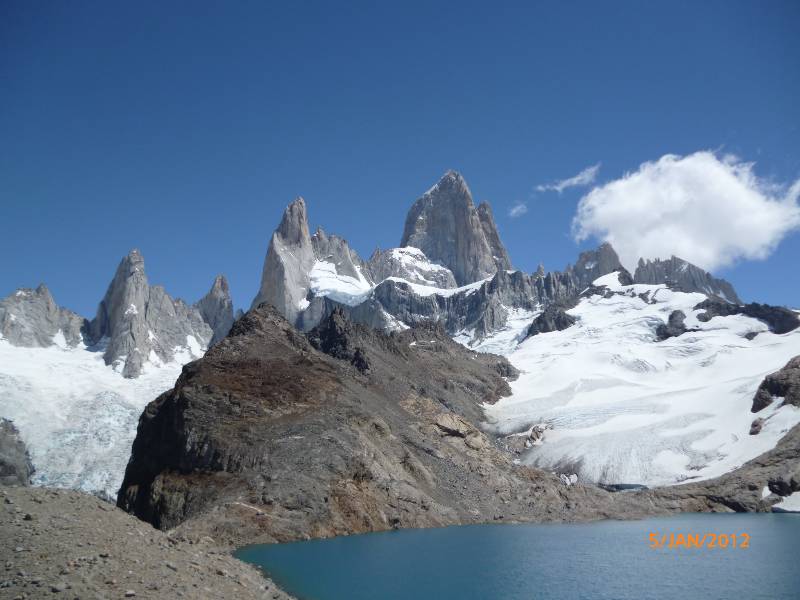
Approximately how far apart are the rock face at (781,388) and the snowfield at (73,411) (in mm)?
111763

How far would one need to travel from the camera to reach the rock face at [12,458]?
4449 inches

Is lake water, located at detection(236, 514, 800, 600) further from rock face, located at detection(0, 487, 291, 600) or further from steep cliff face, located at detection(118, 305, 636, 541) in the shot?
rock face, located at detection(0, 487, 291, 600)

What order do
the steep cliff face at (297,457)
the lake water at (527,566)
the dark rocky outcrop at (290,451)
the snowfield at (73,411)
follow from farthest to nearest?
the snowfield at (73,411) → the dark rocky outcrop at (290,451) → the steep cliff face at (297,457) → the lake water at (527,566)

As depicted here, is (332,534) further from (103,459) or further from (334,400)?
(103,459)

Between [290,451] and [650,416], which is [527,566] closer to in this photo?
[290,451]

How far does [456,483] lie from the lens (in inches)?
3108

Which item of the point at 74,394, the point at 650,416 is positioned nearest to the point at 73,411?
the point at 74,394

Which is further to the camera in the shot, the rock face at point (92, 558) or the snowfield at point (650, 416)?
the snowfield at point (650, 416)

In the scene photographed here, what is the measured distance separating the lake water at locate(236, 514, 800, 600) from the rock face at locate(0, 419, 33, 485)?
3156 inches
